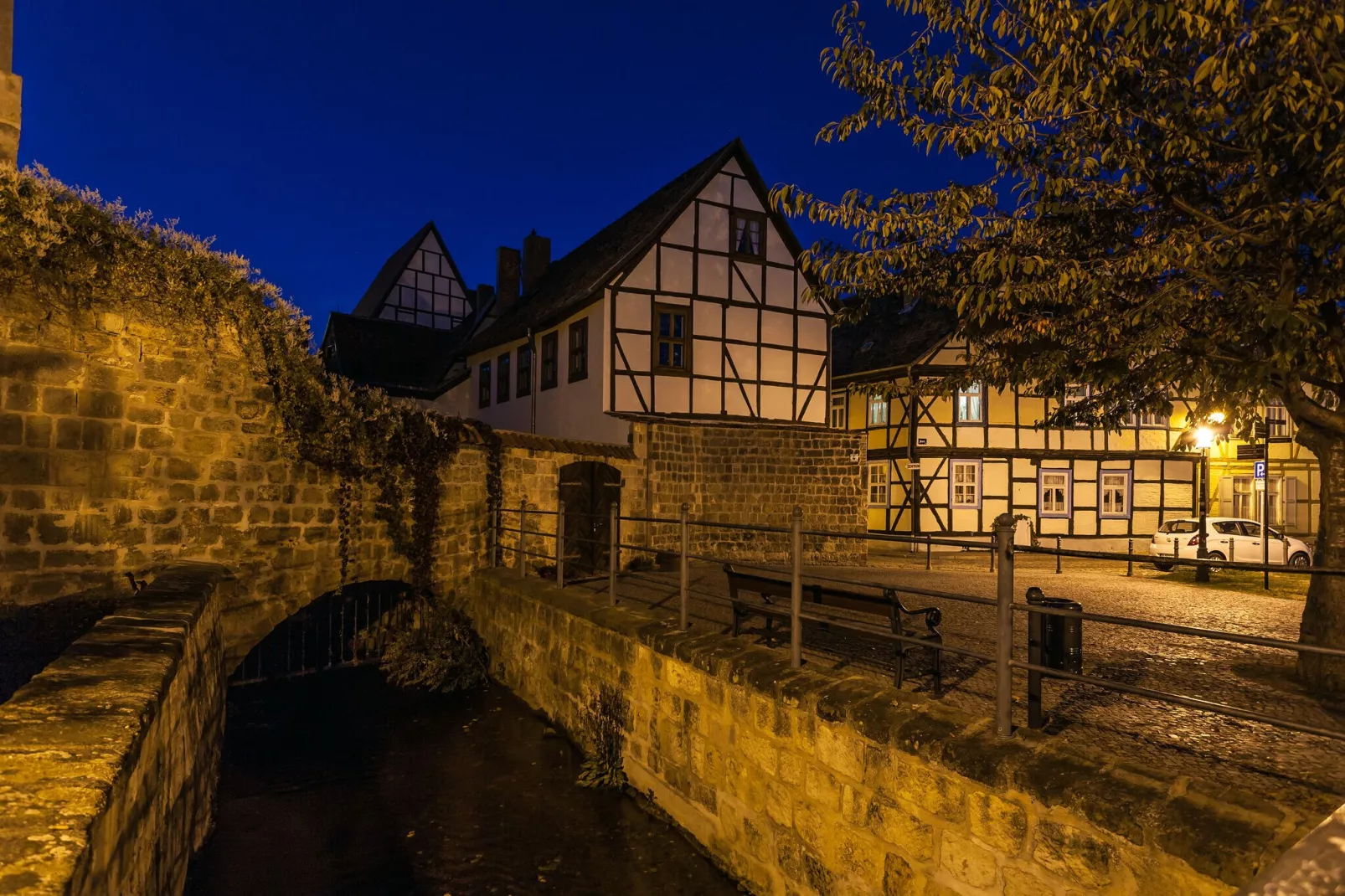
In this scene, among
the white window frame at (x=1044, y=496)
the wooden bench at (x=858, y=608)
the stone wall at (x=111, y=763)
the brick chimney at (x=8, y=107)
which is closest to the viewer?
the stone wall at (x=111, y=763)

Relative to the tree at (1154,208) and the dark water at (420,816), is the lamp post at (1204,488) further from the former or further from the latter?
the dark water at (420,816)

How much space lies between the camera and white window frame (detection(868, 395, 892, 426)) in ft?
72.0

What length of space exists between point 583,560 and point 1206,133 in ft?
35.4

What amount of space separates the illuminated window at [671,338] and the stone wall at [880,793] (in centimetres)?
913

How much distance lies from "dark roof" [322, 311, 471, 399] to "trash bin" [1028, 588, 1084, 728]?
69.8ft

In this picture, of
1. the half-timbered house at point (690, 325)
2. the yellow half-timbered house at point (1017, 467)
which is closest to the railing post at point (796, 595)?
the half-timbered house at point (690, 325)

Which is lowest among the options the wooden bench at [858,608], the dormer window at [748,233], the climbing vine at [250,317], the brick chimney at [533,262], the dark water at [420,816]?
the dark water at [420,816]

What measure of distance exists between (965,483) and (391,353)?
1961 centimetres

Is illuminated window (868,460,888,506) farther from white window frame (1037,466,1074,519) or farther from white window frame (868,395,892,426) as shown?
white window frame (1037,466,1074,519)

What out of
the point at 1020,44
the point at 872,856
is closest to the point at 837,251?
the point at 1020,44

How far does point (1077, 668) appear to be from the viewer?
15.0ft

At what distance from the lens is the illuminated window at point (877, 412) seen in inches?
870

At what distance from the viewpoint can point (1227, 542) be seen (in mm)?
16594

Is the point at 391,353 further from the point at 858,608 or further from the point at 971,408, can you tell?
the point at 858,608
